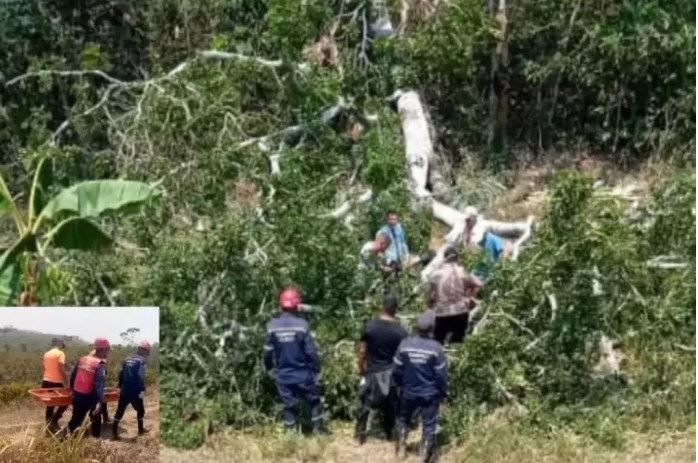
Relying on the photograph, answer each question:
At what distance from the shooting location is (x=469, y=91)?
6.20 m

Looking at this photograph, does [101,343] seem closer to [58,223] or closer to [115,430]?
[115,430]

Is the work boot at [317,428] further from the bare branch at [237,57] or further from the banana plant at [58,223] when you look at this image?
the bare branch at [237,57]

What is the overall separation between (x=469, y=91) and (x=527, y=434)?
1.50 meters

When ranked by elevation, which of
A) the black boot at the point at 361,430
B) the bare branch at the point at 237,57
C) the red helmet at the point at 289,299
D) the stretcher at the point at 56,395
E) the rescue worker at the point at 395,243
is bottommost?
the black boot at the point at 361,430

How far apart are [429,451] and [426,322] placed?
0.54 meters

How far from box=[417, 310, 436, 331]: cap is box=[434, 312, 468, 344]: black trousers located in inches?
3.0

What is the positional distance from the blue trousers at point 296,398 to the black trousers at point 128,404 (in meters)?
0.81

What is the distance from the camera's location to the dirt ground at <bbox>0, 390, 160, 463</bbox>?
5.31 meters

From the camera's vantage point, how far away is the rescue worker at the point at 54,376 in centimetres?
535

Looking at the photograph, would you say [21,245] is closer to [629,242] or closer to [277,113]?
[277,113]

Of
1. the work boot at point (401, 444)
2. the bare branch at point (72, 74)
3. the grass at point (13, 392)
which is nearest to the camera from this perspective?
the grass at point (13, 392)

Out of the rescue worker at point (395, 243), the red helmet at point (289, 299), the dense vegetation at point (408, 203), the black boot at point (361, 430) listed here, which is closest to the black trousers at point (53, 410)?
the dense vegetation at point (408, 203)

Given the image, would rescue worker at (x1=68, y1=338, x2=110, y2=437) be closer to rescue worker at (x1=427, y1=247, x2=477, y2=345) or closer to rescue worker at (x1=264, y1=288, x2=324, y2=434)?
rescue worker at (x1=264, y1=288, x2=324, y2=434)

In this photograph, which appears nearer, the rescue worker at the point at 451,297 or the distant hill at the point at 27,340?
the distant hill at the point at 27,340
